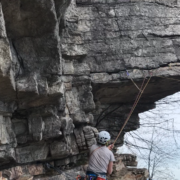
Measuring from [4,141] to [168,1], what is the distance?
575cm

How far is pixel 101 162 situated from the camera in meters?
4.46

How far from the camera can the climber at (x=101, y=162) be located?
445 centimetres

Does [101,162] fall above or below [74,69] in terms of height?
below

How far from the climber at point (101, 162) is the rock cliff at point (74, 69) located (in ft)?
4.81

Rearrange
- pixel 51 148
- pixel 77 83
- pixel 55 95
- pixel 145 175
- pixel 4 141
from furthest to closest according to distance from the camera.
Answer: pixel 145 175 < pixel 77 83 < pixel 51 148 < pixel 55 95 < pixel 4 141

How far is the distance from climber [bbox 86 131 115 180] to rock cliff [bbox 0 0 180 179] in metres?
1.47

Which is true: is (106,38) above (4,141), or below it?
above

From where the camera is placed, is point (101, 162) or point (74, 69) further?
point (74, 69)

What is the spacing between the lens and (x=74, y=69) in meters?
6.90

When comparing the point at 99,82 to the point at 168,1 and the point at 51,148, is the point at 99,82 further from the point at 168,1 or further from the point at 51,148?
the point at 168,1

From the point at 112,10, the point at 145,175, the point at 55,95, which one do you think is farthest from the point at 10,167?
the point at 112,10

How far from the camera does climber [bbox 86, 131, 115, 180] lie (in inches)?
175

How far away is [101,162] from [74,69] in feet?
10.00

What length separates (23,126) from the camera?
571 centimetres
